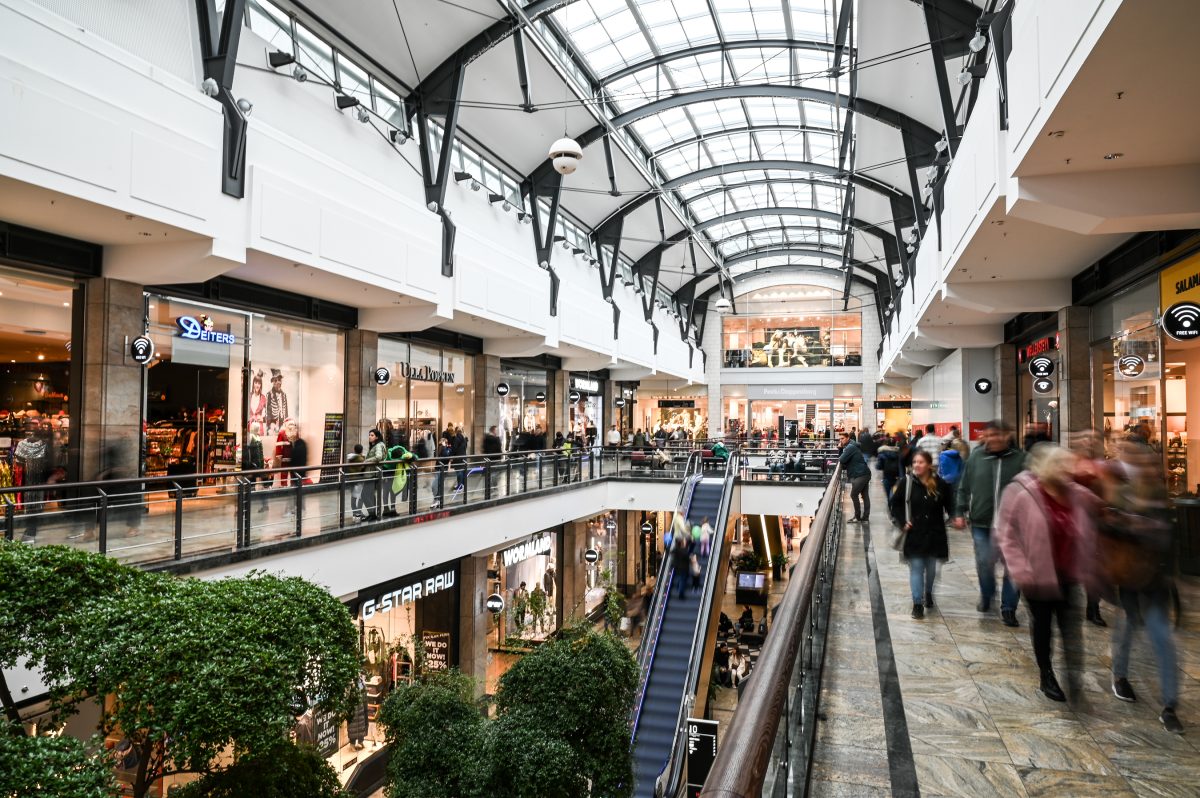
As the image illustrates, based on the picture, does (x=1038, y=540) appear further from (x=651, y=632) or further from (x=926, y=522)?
(x=651, y=632)

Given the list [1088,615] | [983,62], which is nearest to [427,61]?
[983,62]

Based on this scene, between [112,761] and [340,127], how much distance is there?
12.3 metres

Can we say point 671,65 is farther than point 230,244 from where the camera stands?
Yes

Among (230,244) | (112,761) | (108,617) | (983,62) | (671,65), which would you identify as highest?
(671,65)

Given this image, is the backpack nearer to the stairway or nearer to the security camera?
the stairway

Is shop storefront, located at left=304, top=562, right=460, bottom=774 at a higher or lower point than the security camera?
lower

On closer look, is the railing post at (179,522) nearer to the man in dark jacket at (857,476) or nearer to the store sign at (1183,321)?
the man in dark jacket at (857,476)

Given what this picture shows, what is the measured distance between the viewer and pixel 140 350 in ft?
33.3

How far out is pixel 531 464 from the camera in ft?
50.7

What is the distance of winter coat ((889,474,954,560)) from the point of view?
5559 mm

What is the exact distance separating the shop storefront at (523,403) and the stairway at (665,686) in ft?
22.0

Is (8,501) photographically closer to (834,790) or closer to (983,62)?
(834,790)

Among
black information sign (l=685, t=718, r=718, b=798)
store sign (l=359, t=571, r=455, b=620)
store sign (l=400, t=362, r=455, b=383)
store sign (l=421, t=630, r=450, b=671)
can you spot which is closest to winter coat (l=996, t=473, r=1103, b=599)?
black information sign (l=685, t=718, r=718, b=798)

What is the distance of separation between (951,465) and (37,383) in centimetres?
1211
